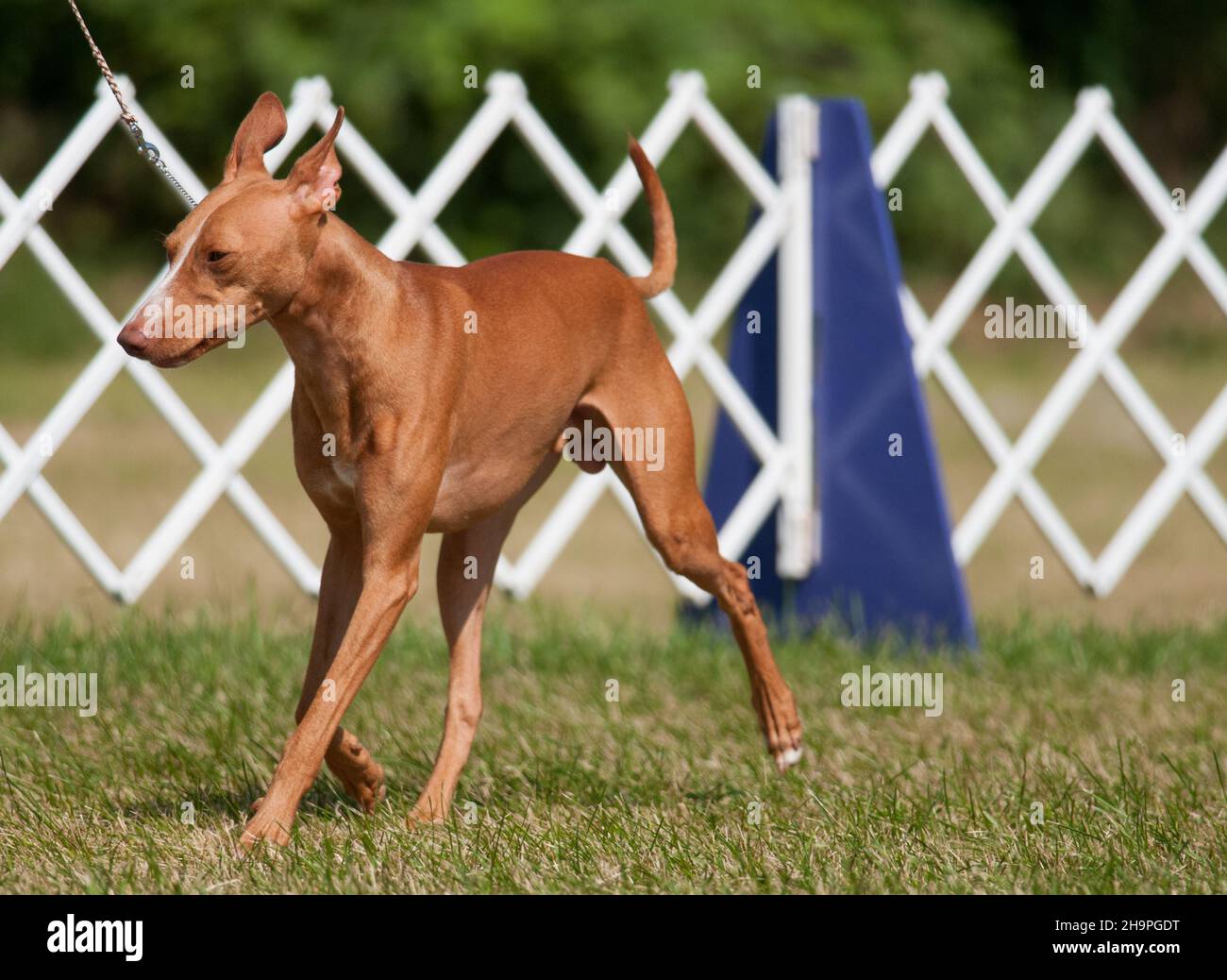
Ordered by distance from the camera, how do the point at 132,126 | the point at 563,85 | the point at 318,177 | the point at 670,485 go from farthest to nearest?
the point at 563,85, the point at 670,485, the point at 132,126, the point at 318,177

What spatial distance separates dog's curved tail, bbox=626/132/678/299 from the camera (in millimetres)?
3887

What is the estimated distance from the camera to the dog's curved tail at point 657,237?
3887 millimetres

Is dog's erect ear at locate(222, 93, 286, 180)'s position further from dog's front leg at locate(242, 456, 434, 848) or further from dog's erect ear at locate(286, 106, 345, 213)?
dog's front leg at locate(242, 456, 434, 848)

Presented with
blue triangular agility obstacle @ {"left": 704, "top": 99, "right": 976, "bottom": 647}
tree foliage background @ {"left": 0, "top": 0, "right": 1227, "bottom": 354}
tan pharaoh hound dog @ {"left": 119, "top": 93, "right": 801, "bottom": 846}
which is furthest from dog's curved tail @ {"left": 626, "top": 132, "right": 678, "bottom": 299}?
tree foliage background @ {"left": 0, "top": 0, "right": 1227, "bottom": 354}

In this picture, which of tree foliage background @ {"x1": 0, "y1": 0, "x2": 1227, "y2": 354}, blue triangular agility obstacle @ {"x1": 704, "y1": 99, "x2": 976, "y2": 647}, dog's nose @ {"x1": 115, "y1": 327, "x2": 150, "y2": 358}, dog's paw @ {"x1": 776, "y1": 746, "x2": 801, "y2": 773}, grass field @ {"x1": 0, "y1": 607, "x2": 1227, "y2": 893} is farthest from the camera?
tree foliage background @ {"x1": 0, "y1": 0, "x2": 1227, "y2": 354}

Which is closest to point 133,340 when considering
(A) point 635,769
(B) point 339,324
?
(B) point 339,324

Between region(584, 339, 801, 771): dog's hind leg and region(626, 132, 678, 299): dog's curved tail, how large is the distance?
10.0 inches

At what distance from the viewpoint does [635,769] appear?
13.0 ft

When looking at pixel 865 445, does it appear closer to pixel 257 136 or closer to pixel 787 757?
pixel 787 757

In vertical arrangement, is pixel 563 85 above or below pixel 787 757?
above

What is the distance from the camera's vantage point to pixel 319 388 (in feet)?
10.5

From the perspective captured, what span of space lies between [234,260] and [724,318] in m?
2.72
